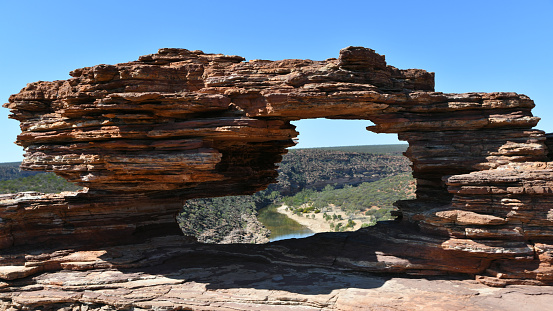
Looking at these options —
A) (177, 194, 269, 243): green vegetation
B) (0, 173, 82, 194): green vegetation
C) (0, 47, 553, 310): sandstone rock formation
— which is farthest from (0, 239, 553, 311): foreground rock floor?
(0, 173, 82, 194): green vegetation

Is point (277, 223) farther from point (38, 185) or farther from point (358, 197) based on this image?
point (38, 185)

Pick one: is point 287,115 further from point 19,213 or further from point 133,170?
point 19,213

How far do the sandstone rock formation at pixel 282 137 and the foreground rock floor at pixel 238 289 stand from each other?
698mm

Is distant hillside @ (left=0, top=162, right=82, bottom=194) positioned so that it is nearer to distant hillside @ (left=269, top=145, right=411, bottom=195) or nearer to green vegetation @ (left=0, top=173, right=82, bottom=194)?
green vegetation @ (left=0, top=173, right=82, bottom=194)

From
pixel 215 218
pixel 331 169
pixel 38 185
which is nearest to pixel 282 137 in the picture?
pixel 215 218

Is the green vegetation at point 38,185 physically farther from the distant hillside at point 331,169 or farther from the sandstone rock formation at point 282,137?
the distant hillside at point 331,169

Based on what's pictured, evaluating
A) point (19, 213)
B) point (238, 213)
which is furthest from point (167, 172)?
point (238, 213)

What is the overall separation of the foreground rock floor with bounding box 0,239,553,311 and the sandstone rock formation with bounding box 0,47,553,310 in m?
0.70

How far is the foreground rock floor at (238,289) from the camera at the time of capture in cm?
1261

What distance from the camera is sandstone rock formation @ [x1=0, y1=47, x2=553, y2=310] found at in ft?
45.1

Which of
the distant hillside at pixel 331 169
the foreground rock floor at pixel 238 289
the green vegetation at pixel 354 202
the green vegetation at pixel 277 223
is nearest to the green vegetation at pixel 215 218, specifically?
the green vegetation at pixel 277 223

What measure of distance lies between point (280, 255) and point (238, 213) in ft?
111

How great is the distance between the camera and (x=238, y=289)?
45.8ft

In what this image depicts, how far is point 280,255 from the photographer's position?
1677 centimetres
